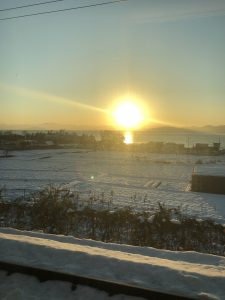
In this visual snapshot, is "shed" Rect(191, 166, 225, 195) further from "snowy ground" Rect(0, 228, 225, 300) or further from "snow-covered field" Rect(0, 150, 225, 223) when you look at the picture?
"snowy ground" Rect(0, 228, 225, 300)

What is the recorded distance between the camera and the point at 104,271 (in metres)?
5.38

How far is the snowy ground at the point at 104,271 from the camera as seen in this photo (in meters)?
4.91

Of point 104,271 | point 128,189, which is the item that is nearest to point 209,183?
point 128,189

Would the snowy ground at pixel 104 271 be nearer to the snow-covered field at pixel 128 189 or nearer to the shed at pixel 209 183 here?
the snow-covered field at pixel 128 189

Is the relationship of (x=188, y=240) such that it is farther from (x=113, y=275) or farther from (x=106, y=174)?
(x=106, y=174)

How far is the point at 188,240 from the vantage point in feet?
32.2

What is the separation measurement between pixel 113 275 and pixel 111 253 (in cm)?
112

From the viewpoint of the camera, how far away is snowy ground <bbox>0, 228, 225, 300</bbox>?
193 inches

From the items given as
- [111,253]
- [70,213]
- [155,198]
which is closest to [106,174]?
[155,198]

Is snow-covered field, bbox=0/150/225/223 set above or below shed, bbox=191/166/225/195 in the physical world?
below

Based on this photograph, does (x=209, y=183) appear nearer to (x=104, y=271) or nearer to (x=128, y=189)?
(x=128, y=189)

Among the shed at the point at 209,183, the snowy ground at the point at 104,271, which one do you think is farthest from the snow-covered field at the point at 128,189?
the snowy ground at the point at 104,271

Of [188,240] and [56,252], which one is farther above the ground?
[56,252]

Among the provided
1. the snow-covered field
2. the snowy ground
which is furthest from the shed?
the snowy ground
